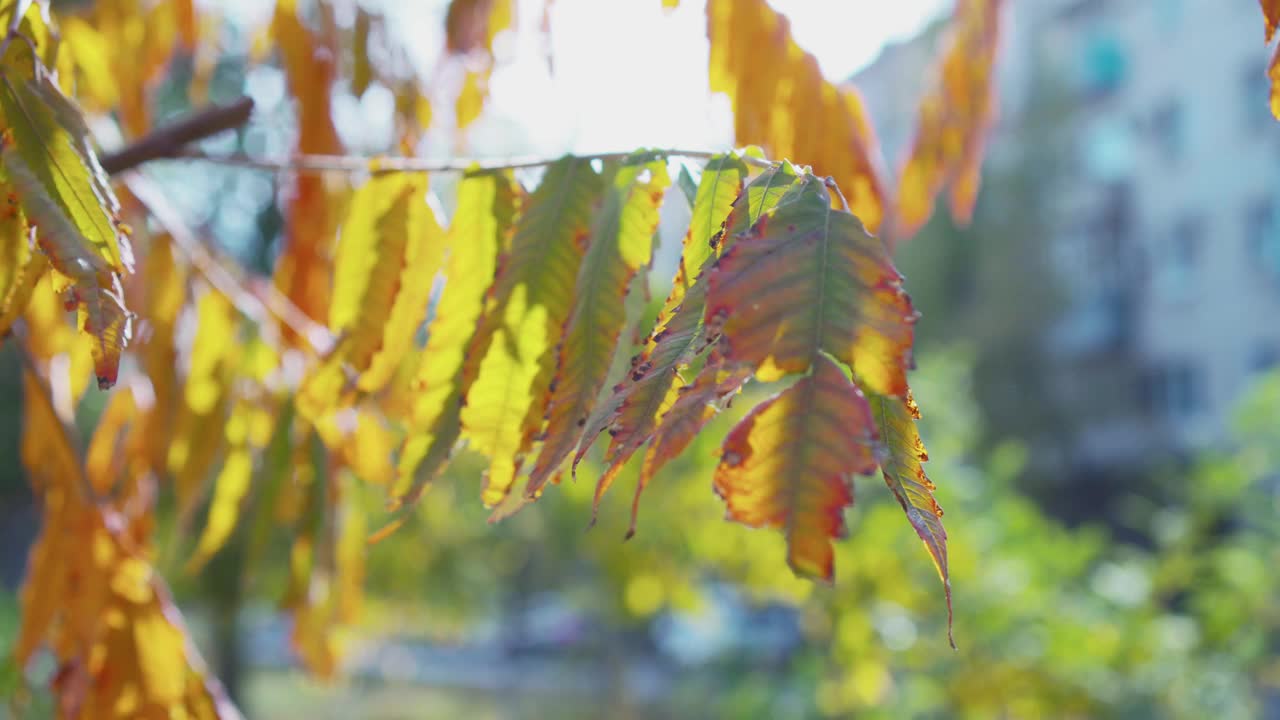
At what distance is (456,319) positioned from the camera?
2.77ft

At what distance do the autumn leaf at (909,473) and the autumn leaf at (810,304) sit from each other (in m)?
0.04

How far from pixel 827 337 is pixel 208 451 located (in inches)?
40.3

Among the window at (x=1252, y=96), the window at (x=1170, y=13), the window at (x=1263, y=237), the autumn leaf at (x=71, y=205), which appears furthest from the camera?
the window at (x=1170, y=13)

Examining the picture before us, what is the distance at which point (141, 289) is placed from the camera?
1375mm

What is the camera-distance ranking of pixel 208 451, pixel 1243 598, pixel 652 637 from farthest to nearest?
pixel 652 637
pixel 1243 598
pixel 208 451

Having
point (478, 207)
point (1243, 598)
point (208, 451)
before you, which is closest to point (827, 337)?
point (478, 207)

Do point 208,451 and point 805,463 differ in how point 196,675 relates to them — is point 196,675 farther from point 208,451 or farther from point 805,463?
point 805,463

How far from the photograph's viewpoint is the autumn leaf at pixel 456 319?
830mm

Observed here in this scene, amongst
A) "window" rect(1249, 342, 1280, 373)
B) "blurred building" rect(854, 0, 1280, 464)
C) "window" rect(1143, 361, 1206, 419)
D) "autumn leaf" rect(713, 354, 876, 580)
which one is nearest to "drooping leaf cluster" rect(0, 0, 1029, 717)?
"autumn leaf" rect(713, 354, 876, 580)

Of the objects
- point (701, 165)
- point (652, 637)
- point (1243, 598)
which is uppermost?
point (652, 637)

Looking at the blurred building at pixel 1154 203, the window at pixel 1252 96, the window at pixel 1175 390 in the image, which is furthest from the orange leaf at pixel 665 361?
the window at pixel 1175 390

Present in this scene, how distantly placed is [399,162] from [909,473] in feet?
1.74

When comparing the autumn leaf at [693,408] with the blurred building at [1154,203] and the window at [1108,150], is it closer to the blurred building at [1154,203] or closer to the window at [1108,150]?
the blurred building at [1154,203]

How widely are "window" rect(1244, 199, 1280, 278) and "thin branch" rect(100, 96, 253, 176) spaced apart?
Result: 17.9 meters
